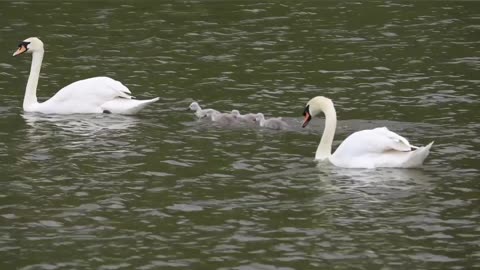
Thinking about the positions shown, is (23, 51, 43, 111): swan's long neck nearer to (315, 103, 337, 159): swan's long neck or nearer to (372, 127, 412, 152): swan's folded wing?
(315, 103, 337, 159): swan's long neck

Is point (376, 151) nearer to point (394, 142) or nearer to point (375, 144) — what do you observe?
point (375, 144)

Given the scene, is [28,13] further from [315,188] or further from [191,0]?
[315,188]

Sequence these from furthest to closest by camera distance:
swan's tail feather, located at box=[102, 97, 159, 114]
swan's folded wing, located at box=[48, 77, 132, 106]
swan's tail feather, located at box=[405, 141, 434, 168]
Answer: swan's folded wing, located at box=[48, 77, 132, 106] < swan's tail feather, located at box=[102, 97, 159, 114] < swan's tail feather, located at box=[405, 141, 434, 168]

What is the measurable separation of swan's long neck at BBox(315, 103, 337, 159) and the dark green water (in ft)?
1.21

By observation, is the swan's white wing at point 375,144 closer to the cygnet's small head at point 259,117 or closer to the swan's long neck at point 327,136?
the swan's long neck at point 327,136

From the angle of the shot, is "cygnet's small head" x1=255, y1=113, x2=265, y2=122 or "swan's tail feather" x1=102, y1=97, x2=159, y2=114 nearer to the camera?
"cygnet's small head" x1=255, y1=113, x2=265, y2=122

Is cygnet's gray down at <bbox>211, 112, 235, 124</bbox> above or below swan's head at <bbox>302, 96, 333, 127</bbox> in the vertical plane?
below

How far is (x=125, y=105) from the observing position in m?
19.5

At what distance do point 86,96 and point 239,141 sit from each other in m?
3.38

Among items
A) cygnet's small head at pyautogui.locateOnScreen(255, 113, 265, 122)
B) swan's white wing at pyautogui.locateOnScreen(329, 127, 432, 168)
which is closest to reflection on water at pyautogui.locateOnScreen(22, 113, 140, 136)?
cygnet's small head at pyautogui.locateOnScreen(255, 113, 265, 122)

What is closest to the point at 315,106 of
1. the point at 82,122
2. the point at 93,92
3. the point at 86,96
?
the point at 82,122

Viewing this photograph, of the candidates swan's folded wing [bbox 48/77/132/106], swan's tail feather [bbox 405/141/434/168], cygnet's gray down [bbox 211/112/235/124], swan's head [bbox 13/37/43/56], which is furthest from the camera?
swan's head [bbox 13/37/43/56]

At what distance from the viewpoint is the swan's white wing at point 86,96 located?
1972 cm

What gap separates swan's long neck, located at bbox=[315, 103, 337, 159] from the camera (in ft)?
53.3
